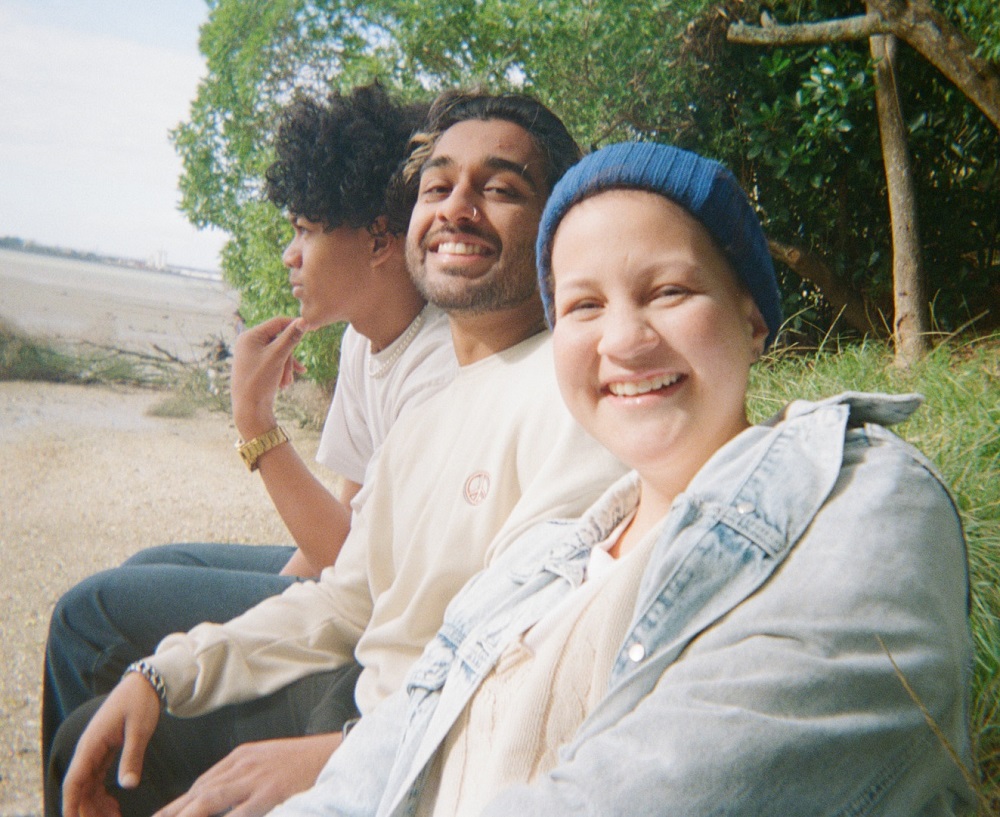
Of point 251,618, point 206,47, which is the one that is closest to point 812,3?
point 206,47

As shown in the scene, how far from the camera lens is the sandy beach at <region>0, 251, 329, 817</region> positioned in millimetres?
1733

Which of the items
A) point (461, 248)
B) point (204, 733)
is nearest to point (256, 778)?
point (204, 733)

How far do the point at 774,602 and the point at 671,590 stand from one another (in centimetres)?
9

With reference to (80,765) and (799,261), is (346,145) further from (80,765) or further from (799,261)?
(80,765)

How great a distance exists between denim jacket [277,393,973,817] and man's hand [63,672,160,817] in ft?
2.44

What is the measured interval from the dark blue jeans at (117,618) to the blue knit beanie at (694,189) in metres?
1.00

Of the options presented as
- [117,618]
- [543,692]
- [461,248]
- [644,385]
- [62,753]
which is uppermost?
[461,248]

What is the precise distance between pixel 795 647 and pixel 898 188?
134 centimetres

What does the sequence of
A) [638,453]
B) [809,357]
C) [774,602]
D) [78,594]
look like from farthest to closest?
[809,357]
[78,594]
[638,453]
[774,602]

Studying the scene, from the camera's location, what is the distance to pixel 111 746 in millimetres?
1269

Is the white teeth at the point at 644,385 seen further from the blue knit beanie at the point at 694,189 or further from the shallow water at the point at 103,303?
the shallow water at the point at 103,303

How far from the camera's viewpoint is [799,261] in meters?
1.75

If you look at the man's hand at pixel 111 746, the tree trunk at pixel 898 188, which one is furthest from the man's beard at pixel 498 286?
the tree trunk at pixel 898 188

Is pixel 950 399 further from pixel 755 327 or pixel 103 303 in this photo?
pixel 103 303
